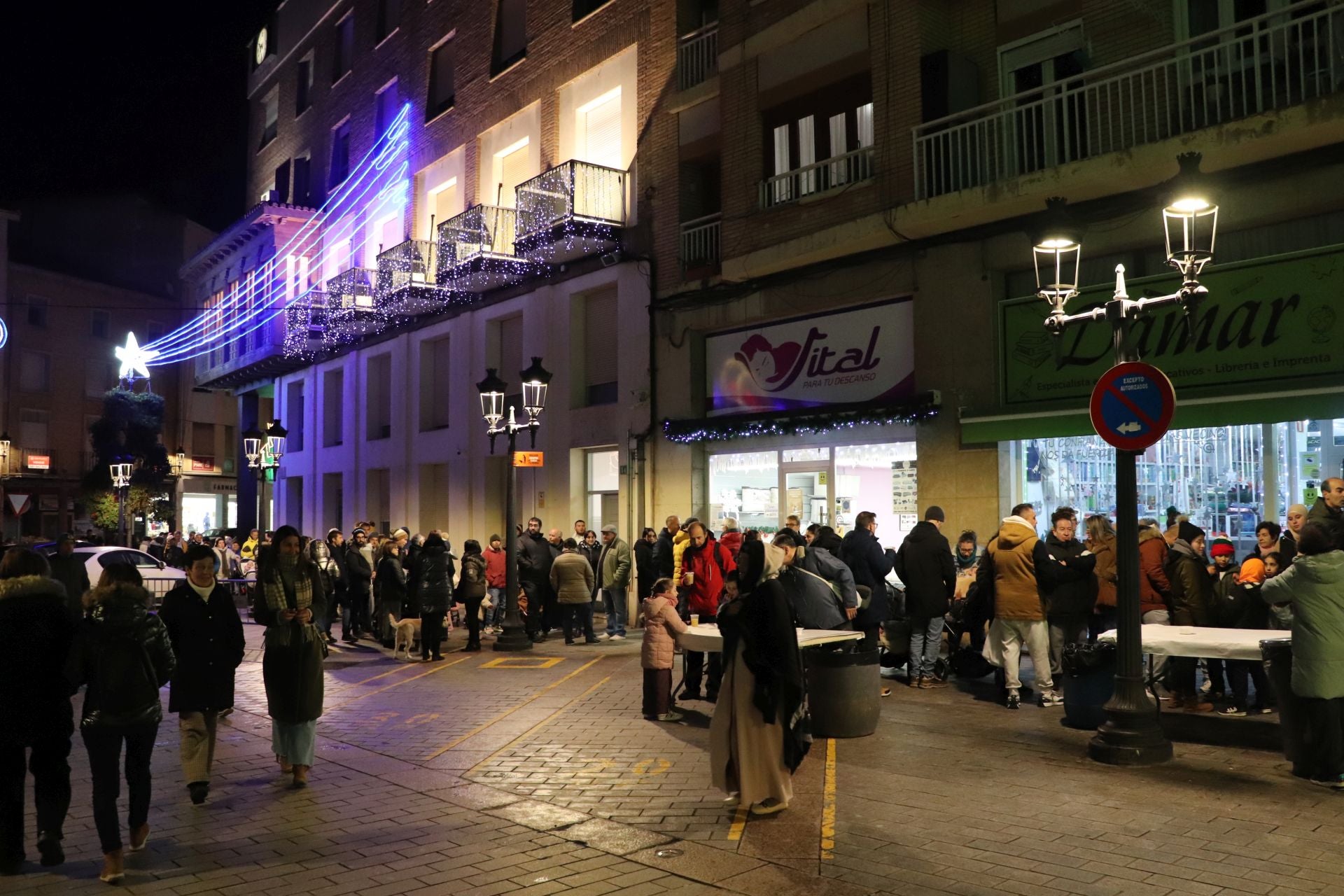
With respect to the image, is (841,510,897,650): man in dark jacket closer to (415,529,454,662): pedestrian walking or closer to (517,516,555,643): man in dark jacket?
(415,529,454,662): pedestrian walking

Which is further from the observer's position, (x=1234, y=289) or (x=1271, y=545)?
(x=1234, y=289)

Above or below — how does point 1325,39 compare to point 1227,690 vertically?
above

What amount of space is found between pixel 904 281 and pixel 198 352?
3934cm

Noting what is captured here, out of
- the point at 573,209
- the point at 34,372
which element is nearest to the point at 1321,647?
the point at 573,209

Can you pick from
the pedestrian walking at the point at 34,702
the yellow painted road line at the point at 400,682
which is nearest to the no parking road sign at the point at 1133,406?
the pedestrian walking at the point at 34,702

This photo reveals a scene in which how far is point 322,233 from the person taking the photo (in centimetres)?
3412

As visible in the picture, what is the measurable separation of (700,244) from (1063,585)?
1110 centimetres

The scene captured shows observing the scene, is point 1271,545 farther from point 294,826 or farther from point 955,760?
point 294,826

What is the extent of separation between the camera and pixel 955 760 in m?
8.37

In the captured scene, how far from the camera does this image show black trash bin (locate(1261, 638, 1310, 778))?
7.58 metres

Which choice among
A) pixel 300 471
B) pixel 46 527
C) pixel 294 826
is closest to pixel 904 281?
pixel 294 826

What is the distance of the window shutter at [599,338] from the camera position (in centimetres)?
2234

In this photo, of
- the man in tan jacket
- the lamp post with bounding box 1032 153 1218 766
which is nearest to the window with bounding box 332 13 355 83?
the man in tan jacket

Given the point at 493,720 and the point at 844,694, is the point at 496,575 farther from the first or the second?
Result: the point at 844,694
